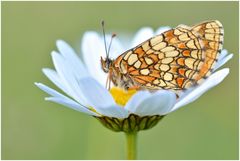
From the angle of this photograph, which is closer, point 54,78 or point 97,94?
point 97,94

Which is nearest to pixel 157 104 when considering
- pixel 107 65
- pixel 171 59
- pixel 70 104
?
pixel 70 104

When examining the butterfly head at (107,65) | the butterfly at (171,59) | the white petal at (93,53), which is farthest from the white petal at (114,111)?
the white petal at (93,53)

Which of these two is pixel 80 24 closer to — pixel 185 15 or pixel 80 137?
pixel 185 15

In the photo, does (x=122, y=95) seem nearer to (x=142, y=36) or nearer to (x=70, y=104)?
(x=70, y=104)

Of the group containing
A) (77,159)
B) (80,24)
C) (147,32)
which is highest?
(80,24)

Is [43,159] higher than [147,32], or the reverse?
[147,32]

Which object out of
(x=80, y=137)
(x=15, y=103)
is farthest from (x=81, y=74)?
(x=15, y=103)
